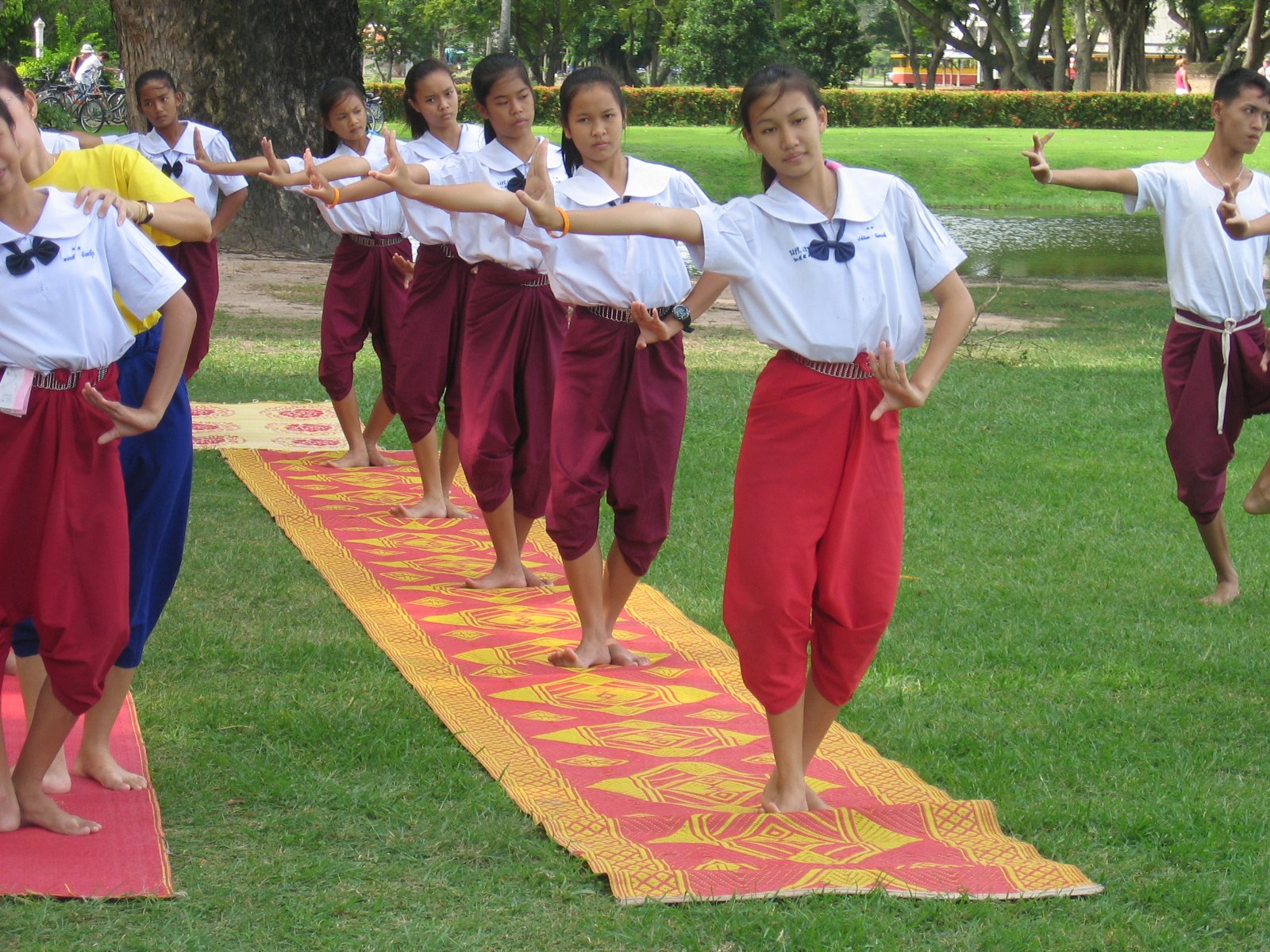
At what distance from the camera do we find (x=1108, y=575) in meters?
6.73

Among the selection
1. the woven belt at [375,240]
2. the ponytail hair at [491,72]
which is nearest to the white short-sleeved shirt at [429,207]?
the ponytail hair at [491,72]

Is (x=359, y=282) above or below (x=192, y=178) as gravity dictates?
below

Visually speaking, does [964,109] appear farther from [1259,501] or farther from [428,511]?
[1259,501]

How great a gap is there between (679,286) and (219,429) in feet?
15.8

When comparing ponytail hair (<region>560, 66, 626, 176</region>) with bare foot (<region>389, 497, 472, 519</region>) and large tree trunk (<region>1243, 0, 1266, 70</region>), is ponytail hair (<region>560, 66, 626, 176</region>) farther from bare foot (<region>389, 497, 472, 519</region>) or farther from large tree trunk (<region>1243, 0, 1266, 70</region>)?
large tree trunk (<region>1243, 0, 1266, 70</region>)

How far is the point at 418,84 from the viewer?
23.4ft

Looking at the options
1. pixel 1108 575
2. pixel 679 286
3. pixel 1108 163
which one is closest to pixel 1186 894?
pixel 679 286

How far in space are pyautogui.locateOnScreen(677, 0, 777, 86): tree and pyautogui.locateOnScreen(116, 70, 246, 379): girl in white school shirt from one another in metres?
38.9

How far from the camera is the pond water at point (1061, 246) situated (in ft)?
63.5

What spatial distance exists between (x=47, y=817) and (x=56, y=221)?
145 cm

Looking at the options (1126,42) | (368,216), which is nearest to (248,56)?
(368,216)

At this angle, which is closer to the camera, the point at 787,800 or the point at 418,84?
the point at 787,800

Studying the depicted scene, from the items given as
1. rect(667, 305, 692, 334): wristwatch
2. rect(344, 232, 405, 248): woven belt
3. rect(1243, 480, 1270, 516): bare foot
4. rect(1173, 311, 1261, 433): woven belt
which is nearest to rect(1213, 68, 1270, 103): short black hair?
rect(1173, 311, 1261, 433): woven belt

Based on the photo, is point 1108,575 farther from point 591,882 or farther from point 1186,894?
point 591,882
